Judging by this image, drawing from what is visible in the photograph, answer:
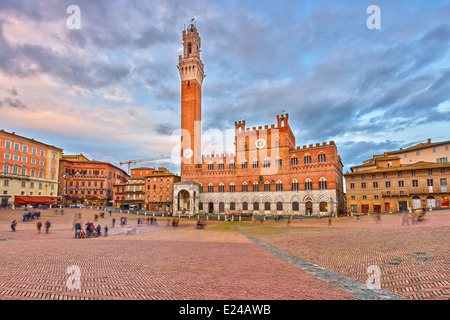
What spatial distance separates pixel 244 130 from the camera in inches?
2256

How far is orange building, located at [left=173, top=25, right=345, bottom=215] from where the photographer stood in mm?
48438

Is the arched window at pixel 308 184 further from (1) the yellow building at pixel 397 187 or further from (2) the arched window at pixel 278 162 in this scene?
(1) the yellow building at pixel 397 187

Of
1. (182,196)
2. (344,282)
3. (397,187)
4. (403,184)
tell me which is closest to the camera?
(344,282)

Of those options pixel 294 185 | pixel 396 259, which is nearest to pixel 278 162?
pixel 294 185

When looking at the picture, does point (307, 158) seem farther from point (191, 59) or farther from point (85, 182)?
point (85, 182)

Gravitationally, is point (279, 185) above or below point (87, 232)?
above

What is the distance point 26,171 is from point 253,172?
47.9 meters

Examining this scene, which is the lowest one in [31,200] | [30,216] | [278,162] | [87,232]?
[87,232]

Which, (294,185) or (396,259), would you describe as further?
(294,185)

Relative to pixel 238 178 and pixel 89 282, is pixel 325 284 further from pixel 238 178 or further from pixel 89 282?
pixel 238 178

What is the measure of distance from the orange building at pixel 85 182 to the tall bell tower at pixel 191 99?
98.1ft

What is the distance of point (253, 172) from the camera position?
55281 millimetres

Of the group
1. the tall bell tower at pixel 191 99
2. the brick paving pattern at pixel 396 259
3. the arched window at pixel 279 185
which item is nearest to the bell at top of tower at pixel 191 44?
the tall bell tower at pixel 191 99
